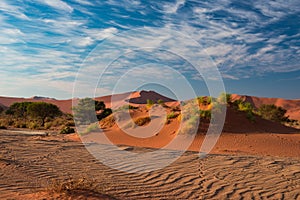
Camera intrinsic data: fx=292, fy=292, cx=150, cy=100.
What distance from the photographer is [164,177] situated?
294 inches

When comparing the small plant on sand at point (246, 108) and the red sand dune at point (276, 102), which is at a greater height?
the red sand dune at point (276, 102)

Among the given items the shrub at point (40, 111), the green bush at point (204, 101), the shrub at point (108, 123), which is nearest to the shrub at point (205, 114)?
the green bush at point (204, 101)

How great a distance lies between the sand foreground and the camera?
241 inches

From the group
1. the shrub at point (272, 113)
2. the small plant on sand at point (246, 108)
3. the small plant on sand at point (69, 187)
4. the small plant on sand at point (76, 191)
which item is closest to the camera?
the small plant on sand at point (76, 191)

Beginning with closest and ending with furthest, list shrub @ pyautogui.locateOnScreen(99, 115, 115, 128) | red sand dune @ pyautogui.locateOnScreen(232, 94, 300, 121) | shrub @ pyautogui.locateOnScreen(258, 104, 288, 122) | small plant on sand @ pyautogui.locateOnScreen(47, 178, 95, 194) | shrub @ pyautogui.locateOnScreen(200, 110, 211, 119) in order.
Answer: small plant on sand @ pyautogui.locateOnScreen(47, 178, 95, 194) < shrub @ pyautogui.locateOnScreen(200, 110, 211, 119) < shrub @ pyautogui.locateOnScreen(99, 115, 115, 128) < shrub @ pyautogui.locateOnScreen(258, 104, 288, 122) < red sand dune @ pyautogui.locateOnScreen(232, 94, 300, 121)

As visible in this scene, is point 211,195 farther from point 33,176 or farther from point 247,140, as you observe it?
point 247,140

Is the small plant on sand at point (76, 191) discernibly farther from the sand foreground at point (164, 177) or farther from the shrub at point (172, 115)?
the shrub at point (172, 115)

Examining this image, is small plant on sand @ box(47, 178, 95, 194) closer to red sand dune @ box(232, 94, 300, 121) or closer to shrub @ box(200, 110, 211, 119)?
shrub @ box(200, 110, 211, 119)

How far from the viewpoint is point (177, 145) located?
1419 cm

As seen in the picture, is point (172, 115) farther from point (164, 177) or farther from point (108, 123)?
point (164, 177)

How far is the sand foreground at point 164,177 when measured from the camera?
241 inches

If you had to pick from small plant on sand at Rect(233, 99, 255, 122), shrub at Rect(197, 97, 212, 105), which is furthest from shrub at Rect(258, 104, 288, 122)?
shrub at Rect(197, 97, 212, 105)

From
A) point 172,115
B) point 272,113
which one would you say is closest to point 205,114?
point 172,115

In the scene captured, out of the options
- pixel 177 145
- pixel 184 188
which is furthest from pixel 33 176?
pixel 177 145
